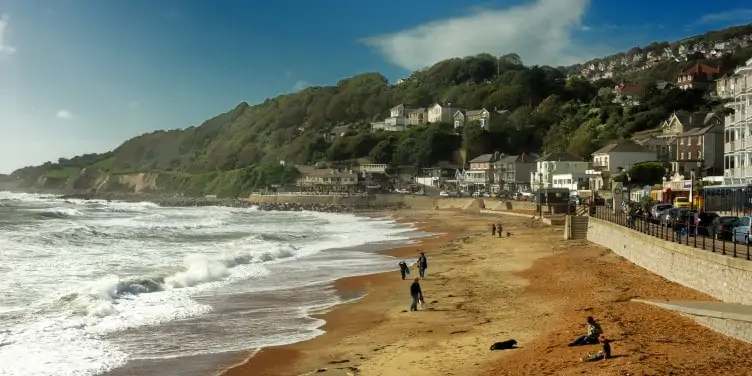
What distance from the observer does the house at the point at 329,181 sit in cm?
11481

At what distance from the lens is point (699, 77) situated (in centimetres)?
11706

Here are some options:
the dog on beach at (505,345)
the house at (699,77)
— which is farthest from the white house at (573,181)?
the dog on beach at (505,345)

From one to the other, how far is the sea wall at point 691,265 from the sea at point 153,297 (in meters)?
9.45

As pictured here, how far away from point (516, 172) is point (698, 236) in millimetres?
73087

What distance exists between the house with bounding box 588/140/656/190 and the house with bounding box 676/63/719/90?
2148 inches

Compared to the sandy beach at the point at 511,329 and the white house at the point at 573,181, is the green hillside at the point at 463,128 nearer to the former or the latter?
the white house at the point at 573,181

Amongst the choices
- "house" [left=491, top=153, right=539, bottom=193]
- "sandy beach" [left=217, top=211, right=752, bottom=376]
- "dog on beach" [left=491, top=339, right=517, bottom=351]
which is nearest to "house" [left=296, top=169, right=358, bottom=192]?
"house" [left=491, top=153, right=539, bottom=193]

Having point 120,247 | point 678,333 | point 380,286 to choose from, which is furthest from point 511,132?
point 678,333

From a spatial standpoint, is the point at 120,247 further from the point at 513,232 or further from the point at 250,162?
the point at 250,162

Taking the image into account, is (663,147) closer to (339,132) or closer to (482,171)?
(482,171)

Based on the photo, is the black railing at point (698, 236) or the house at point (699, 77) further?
the house at point (699, 77)

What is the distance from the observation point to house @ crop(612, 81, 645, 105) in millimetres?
108925

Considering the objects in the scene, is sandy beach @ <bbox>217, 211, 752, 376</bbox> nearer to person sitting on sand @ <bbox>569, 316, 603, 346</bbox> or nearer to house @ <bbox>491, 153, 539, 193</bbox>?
person sitting on sand @ <bbox>569, 316, 603, 346</bbox>

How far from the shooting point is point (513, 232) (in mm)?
42844
